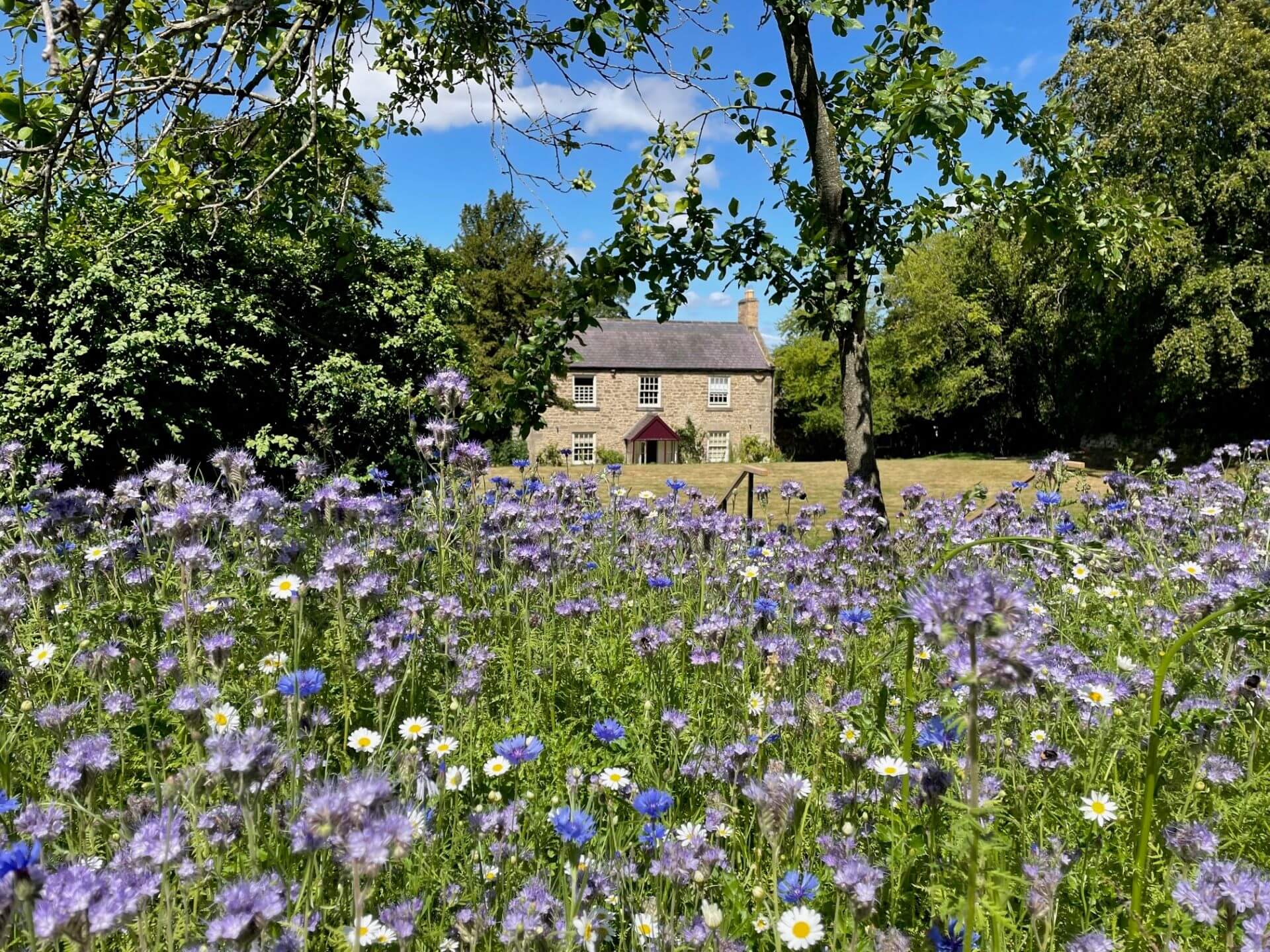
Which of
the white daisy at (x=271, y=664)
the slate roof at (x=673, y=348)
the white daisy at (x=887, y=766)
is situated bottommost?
the white daisy at (x=887, y=766)

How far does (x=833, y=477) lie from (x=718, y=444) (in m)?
24.7

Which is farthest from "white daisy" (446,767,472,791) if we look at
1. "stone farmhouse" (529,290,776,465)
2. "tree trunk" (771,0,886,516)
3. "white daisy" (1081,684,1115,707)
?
"stone farmhouse" (529,290,776,465)

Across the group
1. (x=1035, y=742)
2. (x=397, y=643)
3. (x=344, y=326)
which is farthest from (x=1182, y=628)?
(x=344, y=326)

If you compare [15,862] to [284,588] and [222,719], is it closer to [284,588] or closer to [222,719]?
[222,719]

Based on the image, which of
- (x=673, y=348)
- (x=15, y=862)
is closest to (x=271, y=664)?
(x=15, y=862)

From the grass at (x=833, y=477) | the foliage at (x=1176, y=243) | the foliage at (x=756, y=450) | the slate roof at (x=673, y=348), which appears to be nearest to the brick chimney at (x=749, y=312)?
the slate roof at (x=673, y=348)

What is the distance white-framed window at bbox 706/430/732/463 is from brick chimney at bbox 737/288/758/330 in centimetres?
696

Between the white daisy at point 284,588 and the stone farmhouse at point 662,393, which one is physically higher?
the stone farmhouse at point 662,393

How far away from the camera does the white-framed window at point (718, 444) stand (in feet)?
128

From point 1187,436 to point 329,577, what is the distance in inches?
998

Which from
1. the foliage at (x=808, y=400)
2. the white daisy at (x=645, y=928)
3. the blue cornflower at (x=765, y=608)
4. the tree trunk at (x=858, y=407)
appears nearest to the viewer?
the white daisy at (x=645, y=928)

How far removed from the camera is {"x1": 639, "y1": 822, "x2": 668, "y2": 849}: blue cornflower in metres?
1.86

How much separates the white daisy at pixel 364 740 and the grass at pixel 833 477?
7.78 meters

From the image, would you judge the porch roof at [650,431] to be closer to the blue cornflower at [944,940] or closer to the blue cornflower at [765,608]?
the blue cornflower at [765,608]
